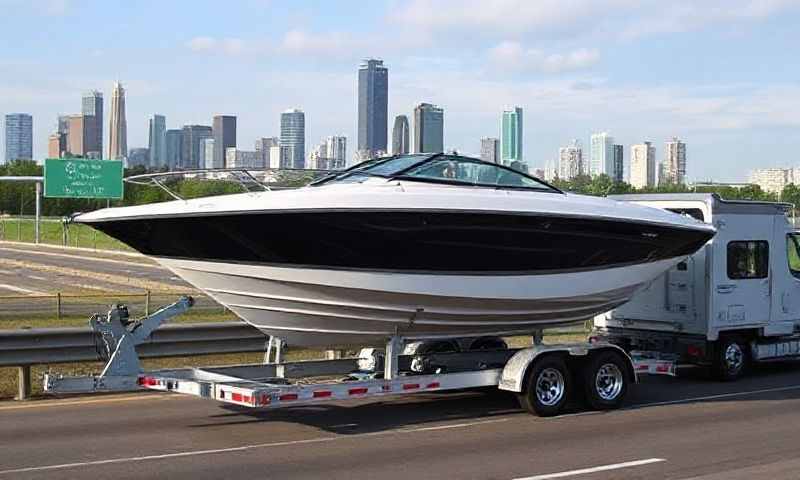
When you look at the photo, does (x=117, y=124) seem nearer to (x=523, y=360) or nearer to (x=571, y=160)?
(x=571, y=160)

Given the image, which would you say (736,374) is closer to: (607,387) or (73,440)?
(607,387)

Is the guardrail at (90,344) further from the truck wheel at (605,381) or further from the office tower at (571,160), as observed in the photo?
the office tower at (571,160)

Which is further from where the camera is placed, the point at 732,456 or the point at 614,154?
the point at 614,154

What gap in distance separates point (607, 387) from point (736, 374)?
3417 mm

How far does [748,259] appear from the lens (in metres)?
14.9

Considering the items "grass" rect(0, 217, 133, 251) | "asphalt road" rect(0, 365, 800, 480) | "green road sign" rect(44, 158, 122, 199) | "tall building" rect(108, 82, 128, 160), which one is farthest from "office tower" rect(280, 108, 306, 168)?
"tall building" rect(108, 82, 128, 160)

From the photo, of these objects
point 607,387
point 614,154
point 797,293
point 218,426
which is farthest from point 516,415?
point 614,154

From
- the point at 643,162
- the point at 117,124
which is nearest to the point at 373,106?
the point at 643,162

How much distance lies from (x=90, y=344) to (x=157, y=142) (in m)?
88.1

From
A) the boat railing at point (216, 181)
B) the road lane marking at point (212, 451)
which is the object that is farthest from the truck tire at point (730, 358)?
the boat railing at point (216, 181)

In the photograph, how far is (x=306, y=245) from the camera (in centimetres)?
1032

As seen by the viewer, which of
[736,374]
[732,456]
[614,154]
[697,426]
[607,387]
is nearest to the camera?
[732,456]

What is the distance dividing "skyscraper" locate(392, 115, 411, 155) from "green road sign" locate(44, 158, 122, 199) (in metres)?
42.0

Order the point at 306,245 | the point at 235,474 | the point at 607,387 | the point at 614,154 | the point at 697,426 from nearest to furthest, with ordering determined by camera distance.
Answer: the point at 235,474, the point at 306,245, the point at 697,426, the point at 607,387, the point at 614,154
